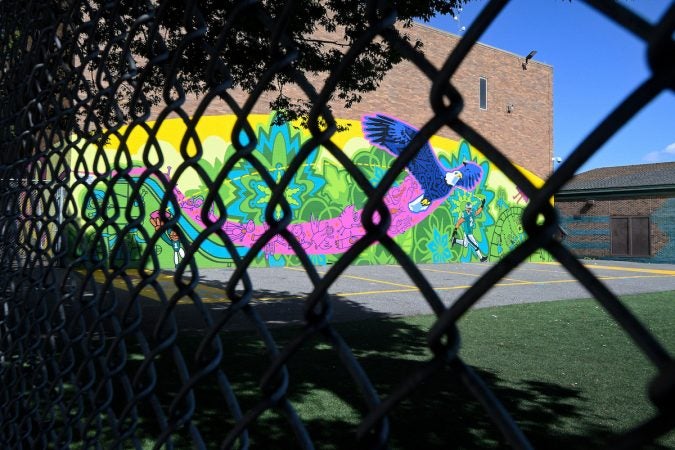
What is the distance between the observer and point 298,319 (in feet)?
29.7

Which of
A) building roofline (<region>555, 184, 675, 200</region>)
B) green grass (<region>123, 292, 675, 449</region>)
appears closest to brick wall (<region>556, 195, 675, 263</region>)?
building roofline (<region>555, 184, 675, 200</region>)

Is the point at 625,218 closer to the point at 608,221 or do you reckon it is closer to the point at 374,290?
the point at 608,221

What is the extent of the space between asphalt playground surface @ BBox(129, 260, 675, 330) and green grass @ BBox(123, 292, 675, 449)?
35.0 inches

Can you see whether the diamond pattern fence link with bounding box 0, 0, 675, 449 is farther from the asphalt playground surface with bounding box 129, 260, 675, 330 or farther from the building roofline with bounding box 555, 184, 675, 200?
the building roofline with bounding box 555, 184, 675, 200

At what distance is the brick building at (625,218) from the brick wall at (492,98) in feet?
9.01

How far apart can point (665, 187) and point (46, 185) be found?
1143 inches

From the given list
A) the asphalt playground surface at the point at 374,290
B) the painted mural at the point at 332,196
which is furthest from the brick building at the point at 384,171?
the asphalt playground surface at the point at 374,290

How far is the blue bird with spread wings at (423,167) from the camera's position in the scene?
2184 cm

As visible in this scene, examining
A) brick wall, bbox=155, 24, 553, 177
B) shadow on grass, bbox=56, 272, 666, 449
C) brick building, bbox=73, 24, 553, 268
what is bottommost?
shadow on grass, bbox=56, 272, 666, 449

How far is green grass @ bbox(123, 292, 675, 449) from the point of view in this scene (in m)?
4.27

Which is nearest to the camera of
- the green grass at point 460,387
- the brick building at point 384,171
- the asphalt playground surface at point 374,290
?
the green grass at point 460,387

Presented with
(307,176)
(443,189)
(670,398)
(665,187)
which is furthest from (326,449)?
(665,187)

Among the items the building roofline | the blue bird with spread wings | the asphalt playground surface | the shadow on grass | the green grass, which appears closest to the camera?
the shadow on grass

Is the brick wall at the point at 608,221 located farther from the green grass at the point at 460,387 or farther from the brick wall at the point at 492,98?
the green grass at the point at 460,387
